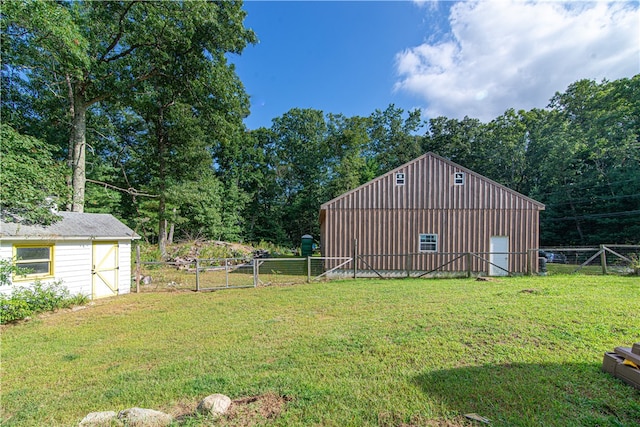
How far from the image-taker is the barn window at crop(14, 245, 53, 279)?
A: 743 cm

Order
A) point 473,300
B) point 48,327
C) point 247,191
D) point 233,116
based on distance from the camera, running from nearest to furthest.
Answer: point 48,327 < point 473,300 < point 233,116 < point 247,191

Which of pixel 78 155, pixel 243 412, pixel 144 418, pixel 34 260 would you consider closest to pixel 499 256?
pixel 243 412

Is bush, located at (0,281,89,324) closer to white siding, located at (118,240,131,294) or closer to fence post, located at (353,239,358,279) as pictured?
white siding, located at (118,240,131,294)

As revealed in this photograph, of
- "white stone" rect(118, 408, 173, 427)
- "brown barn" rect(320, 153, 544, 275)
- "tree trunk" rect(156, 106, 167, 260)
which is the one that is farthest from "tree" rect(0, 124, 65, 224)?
"brown barn" rect(320, 153, 544, 275)

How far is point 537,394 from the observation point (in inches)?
120

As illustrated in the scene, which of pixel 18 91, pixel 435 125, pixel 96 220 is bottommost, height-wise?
pixel 96 220

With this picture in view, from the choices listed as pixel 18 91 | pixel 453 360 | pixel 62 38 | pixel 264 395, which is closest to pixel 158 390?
pixel 264 395

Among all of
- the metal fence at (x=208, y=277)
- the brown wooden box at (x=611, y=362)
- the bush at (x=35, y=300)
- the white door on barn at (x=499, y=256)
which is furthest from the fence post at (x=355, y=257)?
the bush at (x=35, y=300)

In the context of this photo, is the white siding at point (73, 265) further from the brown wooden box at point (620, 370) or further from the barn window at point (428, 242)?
the barn window at point (428, 242)

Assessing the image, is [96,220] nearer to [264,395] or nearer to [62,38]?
[62,38]

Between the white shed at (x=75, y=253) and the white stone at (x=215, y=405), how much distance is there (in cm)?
789

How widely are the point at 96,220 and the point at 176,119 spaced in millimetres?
9782

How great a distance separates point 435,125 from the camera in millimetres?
35375

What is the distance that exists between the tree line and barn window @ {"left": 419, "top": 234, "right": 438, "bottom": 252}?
13.0m
